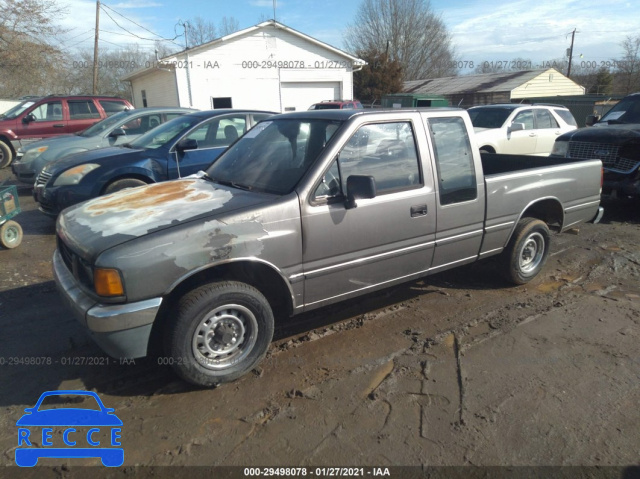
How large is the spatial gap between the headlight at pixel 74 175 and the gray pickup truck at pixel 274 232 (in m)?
2.96

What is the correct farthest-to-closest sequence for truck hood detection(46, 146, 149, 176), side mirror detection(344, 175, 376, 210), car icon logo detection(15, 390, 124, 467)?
truck hood detection(46, 146, 149, 176)
side mirror detection(344, 175, 376, 210)
car icon logo detection(15, 390, 124, 467)

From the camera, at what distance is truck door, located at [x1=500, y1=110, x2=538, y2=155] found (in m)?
10.8

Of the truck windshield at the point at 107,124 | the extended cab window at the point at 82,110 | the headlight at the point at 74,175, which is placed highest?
the extended cab window at the point at 82,110

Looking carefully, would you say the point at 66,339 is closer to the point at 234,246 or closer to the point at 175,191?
the point at 175,191

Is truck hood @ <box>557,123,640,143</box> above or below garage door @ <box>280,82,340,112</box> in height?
below

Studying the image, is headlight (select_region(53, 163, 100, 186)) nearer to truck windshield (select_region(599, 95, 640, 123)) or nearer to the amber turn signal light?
the amber turn signal light

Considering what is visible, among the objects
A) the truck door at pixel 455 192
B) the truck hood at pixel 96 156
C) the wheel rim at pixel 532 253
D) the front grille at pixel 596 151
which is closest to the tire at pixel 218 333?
the truck door at pixel 455 192

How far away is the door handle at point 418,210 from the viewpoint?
3812 millimetres

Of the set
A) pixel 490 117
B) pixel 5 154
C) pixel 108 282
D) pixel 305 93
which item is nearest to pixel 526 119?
pixel 490 117

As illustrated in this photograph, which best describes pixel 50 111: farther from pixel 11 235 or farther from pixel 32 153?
pixel 11 235

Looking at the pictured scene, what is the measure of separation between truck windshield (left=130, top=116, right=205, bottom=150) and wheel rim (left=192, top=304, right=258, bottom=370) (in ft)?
14.4

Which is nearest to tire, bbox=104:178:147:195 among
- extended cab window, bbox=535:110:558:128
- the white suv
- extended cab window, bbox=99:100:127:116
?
the white suv

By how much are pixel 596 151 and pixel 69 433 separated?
891 centimetres

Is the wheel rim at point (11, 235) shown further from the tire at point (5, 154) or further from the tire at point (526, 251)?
the tire at point (5, 154)
